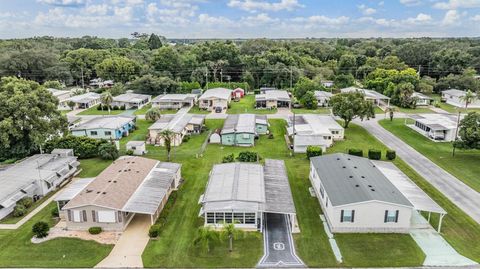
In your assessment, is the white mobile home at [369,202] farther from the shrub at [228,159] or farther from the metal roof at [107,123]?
the metal roof at [107,123]

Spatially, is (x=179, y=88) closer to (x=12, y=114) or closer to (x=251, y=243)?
(x=12, y=114)

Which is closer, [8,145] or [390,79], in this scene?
[8,145]

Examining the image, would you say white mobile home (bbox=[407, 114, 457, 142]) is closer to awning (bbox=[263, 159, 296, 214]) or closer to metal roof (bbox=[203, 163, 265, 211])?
awning (bbox=[263, 159, 296, 214])

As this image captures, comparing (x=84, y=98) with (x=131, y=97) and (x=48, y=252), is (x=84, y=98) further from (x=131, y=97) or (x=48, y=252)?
(x=48, y=252)

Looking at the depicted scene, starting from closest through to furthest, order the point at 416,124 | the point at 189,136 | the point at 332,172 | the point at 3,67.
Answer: the point at 332,172 → the point at 189,136 → the point at 416,124 → the point at 3,67

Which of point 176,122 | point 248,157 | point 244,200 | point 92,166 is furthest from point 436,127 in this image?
point 92,166

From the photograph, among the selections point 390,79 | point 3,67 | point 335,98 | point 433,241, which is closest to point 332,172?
point 433,241

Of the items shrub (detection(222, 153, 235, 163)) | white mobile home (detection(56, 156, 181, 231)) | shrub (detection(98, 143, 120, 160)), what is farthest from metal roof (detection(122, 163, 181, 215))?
shrub (detection(98, 143, 120, 160))
